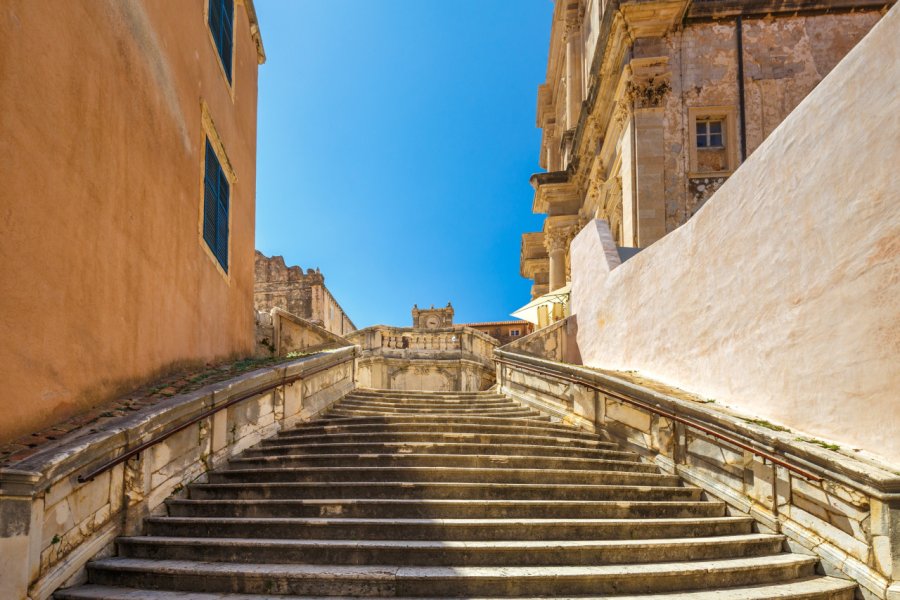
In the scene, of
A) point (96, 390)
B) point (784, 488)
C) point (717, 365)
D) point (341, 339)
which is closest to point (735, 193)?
point (717, 365)

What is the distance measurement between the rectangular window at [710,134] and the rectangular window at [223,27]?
1163 centimetres

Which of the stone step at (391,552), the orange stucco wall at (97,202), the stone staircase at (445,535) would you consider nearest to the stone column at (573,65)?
the orange stucco wall at (97,202)

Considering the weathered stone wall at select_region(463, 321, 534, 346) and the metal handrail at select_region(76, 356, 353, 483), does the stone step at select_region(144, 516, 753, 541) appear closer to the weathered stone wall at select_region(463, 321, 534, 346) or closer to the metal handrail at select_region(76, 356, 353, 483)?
the metal handrail at select_region(76, 356, 353, 483)

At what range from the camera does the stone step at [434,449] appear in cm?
721

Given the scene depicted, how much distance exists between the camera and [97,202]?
18.0 feet

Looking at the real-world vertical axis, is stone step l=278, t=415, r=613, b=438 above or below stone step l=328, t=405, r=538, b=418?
below

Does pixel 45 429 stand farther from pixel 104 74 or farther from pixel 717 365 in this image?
pixel 717 365

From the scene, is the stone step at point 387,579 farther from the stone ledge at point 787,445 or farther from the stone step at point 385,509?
the stone ledge at point 787,445

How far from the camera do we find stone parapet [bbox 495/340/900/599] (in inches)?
172

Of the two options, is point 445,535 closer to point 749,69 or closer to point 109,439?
point 109,439

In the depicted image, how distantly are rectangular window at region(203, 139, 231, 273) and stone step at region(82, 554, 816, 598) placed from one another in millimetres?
5610

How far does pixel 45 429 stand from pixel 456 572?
3532 millimetres

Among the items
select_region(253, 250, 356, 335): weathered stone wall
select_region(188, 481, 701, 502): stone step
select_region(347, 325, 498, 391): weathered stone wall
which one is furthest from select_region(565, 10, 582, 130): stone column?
select_region(188, 481, 701, 502): stone step

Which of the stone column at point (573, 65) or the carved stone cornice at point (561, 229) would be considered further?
the stone column at point (573, 65)
